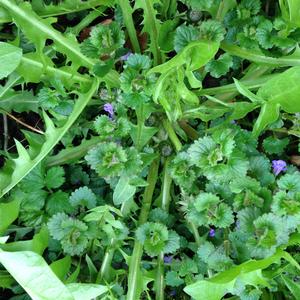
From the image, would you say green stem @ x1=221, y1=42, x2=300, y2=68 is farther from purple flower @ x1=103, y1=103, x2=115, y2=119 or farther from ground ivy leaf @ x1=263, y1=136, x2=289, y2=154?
purple flower @ x1=103, y1=103, x2=115, y2=119

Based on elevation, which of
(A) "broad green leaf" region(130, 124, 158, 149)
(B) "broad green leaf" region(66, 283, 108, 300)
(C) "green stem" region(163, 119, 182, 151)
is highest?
(A) "broad green leaf" region(130, 124, 158, 149)

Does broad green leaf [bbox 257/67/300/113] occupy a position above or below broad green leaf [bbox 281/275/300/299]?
above

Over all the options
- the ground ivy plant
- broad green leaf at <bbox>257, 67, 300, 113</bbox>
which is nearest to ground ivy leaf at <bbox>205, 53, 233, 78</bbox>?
the ground ivy plant

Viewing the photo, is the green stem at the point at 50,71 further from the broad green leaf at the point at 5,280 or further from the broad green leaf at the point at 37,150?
the broad green leaf at the point at 5,280

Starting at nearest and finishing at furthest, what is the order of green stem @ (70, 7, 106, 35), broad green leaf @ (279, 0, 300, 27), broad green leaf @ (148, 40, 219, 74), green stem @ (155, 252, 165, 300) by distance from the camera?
broad green leaf @ (148, 40, 219, 74) < broad green leaf @ (279, 0, 300, 27) < green stem @ (155, 252, 165, 300) < green stem @ (70, 7, 106, 35)

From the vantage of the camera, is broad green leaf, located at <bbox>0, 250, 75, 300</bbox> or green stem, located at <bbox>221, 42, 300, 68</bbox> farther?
green stem, located at <bbox>221, 42, 300, 68</bbox>

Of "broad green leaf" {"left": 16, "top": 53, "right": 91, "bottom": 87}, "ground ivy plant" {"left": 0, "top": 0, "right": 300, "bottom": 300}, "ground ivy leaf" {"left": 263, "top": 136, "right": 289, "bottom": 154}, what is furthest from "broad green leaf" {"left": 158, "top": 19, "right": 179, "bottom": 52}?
"ground ivy leaf" {"left": 263, "top": 136, "right": 289, "bottom": 154}

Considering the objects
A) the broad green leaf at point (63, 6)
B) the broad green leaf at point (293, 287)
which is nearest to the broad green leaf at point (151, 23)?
the broad green leaf at point (63, 6)

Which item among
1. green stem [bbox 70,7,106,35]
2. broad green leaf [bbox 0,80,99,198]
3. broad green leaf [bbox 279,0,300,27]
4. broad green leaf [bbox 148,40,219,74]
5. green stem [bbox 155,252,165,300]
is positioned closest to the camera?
broad green leaf [bbox 148,40,219,74]
